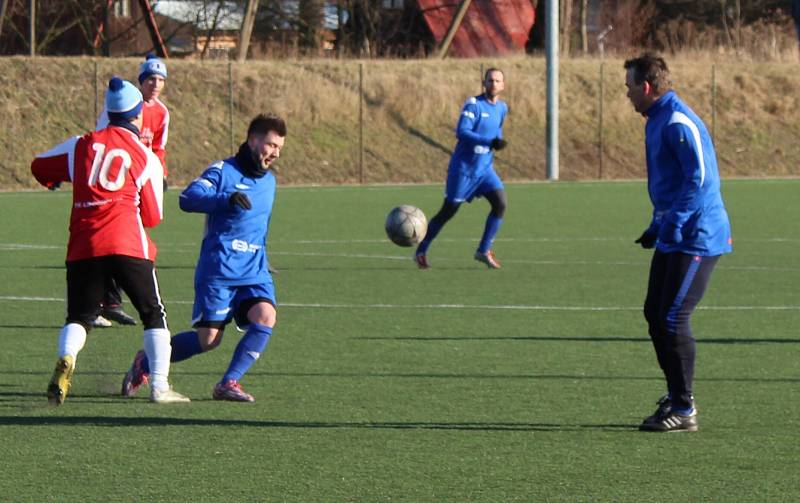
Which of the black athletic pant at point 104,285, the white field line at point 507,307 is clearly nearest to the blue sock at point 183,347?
the black athletic pant at point 104,285

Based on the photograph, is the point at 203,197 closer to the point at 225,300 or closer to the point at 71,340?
the point at 225,300

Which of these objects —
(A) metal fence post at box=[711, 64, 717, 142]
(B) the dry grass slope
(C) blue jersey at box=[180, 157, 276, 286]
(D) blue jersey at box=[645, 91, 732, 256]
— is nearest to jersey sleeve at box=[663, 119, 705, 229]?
(D) blue jersey at box=[645, 91, 732, 256]

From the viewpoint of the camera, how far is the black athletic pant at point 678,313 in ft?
26.8

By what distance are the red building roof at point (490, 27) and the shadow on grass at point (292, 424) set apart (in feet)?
153

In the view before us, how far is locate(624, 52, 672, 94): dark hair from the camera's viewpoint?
8.13 metres

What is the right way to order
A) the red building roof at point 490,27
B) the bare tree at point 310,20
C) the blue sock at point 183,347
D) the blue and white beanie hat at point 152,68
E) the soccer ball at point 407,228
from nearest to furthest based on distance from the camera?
the blue sock at point 183,347, the blue and white beanie hat at point 152,68, the soccer ball at point 407,228, the red building roof at point 490,27, the bare tree at point 310,20

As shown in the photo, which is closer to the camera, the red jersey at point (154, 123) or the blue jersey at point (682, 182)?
the blue jersey at point (682, 182)

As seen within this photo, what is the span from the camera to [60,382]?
8648 millimetres

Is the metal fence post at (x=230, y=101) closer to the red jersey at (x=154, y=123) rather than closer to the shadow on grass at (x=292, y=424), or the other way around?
the red jersey at (x=154, y=123)

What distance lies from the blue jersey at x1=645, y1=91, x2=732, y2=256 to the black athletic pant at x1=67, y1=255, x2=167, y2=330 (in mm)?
2704

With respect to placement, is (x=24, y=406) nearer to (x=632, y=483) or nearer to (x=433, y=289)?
(x=632, y=483)

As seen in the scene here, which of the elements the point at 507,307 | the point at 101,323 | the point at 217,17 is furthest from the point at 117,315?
the point at 217,17

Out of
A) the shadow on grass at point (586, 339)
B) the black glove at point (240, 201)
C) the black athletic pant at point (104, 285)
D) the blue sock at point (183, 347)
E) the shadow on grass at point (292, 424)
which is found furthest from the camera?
the shadow on grass at point (586, 339)

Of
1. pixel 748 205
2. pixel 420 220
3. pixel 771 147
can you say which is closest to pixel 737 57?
pixel 771 147
